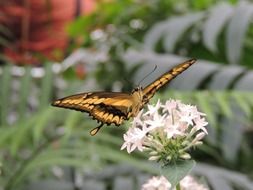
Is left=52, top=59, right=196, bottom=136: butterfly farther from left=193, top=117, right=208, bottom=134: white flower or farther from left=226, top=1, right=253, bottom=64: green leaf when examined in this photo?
left=226, top=1, right=253, bottom=64: green leaf

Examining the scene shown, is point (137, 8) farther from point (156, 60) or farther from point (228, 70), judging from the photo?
point (228, 70)

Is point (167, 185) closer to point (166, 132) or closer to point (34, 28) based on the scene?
point (166, 132)

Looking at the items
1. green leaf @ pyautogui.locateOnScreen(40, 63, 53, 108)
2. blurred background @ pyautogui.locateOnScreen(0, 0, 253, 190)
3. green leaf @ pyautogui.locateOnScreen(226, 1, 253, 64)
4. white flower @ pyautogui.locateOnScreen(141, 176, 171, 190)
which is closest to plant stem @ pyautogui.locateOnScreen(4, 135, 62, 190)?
blurred background @ pyautogui.locateOnScreen(0, 0, 253, 190)

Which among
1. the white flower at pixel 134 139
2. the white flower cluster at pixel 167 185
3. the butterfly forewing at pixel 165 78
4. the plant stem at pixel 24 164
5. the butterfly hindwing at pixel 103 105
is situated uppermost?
the butterfly forewing at pixel 165 78

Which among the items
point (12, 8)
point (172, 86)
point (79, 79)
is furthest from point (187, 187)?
point (12, 8)

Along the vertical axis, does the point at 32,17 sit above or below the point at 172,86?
above

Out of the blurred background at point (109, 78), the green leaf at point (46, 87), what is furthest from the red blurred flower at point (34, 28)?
the green leaf at point (46, 87)

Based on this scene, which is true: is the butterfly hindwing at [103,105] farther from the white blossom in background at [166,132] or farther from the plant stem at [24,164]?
the plant stem at [24,164]
